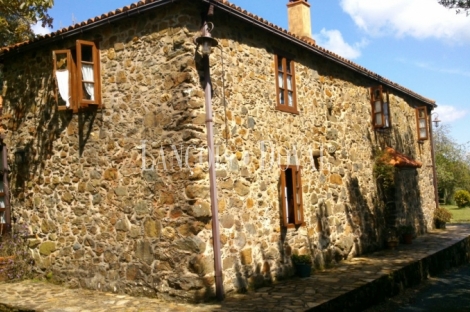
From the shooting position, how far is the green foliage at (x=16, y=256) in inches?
407

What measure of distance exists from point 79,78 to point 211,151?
3.03 metres

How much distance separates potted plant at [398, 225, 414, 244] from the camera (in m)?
14.6

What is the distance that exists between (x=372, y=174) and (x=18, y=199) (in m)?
9.21

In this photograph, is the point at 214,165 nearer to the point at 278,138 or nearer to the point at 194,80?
the point at 194,80

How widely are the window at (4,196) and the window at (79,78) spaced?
8.81 ft

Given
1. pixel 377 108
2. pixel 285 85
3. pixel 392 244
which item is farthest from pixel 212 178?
pixel 377 108

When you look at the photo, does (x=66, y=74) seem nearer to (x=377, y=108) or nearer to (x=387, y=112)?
(x=377, y=108)

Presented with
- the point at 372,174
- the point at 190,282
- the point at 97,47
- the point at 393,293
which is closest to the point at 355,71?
the point at 372,174

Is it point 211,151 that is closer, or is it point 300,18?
point 211,151

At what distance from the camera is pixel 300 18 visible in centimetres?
1330

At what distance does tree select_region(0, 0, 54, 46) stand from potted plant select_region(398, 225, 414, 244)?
11.4 metres

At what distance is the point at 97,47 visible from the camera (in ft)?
30.9

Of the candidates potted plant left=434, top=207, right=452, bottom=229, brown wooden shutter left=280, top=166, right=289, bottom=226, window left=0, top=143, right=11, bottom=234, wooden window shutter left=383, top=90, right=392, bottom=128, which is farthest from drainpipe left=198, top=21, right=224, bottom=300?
potted plant left=434, top=207, right=452, bottom=229

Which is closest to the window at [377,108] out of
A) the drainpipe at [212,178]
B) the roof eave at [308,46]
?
the roof eave at [308,46]
